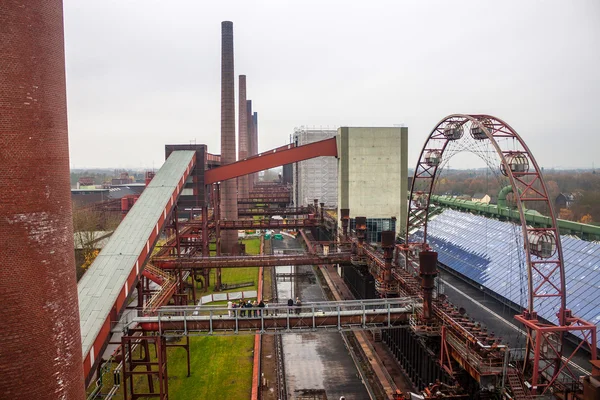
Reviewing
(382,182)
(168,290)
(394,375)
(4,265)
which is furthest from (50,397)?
(382,182)

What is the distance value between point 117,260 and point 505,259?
23.2 metres

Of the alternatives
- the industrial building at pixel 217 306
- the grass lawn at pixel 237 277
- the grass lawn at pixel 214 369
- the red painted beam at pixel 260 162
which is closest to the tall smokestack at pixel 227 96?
the red painted beam at pixel 260 162

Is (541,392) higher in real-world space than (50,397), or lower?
lower

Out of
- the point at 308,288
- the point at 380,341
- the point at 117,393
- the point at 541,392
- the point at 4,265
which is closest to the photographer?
the point at 4,265

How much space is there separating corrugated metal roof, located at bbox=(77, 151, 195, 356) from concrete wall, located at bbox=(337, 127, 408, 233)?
16.4 metres

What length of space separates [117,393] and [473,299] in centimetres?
1948

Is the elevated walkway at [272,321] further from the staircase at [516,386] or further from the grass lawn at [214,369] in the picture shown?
the staircase at [516,386]

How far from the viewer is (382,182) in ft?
129

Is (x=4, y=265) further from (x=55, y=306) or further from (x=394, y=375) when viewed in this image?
(x=394, y=375)

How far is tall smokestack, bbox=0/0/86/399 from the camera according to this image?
33.0 feet

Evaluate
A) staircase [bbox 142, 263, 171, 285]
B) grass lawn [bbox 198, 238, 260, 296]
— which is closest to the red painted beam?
grass lawn [bbox 198, 238, 260, 296]

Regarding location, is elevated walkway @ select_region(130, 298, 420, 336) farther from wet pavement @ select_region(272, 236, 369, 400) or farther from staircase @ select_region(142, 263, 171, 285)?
staircase @ select_region(142, 263, 171, 285)

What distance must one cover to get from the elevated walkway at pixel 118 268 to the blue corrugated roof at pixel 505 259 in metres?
15.3

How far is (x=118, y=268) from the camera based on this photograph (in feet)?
58.5
